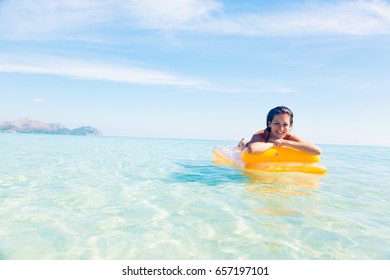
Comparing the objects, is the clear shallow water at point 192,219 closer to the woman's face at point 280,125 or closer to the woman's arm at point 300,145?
the woman's arm at point 300,145

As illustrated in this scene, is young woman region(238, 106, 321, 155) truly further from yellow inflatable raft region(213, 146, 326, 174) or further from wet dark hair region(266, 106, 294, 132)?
yellow inflatable raft region(213, 146, 326, 174)

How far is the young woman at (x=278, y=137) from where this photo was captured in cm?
519

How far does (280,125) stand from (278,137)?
0.33 metres

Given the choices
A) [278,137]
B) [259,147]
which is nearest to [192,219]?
[259,147]

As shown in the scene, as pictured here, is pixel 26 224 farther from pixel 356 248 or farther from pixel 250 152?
pixel 250 152

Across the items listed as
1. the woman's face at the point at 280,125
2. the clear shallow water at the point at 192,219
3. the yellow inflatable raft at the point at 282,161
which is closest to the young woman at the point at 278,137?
the woman's face at the point at 280,125

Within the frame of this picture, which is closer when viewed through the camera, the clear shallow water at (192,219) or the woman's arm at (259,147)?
the clear shallow water at (192,219)

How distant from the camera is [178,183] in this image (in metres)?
4.97

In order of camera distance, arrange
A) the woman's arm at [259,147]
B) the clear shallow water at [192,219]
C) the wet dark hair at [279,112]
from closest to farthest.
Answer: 1. the clear shallow water at [192,219]
2. the wet dark hair at [279,112]
3. the woman's arm at [259,147]

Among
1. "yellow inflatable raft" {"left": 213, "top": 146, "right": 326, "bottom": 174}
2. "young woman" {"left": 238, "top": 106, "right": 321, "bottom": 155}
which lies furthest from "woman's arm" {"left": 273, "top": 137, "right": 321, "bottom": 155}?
"yellow inflatable raft" {"left": 213, "top": 146, "right": 326, "bottom": 174}

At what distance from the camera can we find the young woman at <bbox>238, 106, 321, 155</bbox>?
519cm

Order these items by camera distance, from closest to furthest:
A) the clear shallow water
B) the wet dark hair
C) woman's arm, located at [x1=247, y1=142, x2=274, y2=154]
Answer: the clear shallow water → the wet dark hair → woman's arm, located at [x1=247, y1=142, x2=274, y2=154]
